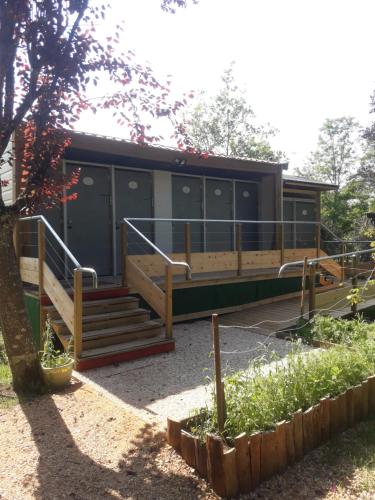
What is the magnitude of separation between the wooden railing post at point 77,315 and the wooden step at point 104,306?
34.0 inches

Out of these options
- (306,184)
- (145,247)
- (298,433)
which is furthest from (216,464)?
(306,184)

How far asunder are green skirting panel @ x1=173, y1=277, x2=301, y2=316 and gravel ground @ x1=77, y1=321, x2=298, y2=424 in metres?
1.13

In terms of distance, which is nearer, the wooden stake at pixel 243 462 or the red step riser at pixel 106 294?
the wooden stake at pixel 243 462

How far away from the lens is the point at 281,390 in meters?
2.96

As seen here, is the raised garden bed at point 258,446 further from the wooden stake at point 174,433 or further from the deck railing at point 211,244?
the deck railing at point 211,244

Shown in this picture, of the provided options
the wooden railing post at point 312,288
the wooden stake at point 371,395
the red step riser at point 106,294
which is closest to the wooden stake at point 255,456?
the wooden stake at point 371,395

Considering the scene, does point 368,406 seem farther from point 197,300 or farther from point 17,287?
point 197,300

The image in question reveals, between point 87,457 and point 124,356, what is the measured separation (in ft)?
6.87

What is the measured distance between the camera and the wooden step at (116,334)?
4980 millimetres

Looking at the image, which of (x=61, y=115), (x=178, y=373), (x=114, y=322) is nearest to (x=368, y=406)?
(x=178, y=373)

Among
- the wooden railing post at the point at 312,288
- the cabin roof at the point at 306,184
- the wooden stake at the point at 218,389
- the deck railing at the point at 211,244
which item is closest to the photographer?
the wooden stake at the point at 218,389

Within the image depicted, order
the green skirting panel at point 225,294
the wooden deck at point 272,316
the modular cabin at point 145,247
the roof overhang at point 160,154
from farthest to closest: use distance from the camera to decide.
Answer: the green skirting panel at point 225,294 → the wooden deck at point 272,316 → the roof overhang at point 160,154 → the modular cabin at point 145,247

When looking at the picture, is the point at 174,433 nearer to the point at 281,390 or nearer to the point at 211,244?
the point at 281,390

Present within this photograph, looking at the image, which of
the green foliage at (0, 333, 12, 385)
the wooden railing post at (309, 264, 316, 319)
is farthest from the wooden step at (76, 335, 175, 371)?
the wooden railing post at (309, 264, 316, 319)
